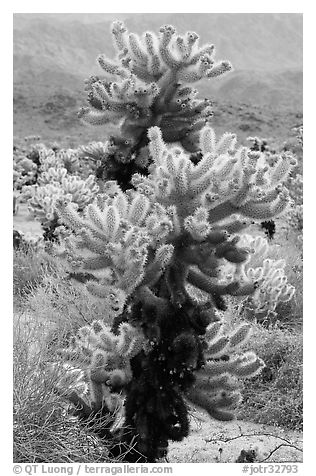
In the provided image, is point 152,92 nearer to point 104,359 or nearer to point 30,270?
point 104,359

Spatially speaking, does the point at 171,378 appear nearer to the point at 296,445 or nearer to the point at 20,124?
the point at 296,445

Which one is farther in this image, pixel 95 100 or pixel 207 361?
pixel 95 100

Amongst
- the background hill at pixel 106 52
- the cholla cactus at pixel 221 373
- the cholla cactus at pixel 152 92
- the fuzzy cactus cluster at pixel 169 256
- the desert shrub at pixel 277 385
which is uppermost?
the background hill at pixel 106 52

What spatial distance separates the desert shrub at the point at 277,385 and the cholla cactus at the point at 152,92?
1667 millimetres

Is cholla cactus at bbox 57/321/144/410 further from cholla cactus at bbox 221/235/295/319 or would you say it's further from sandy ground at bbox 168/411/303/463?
cholla cactus at bbox 221/235/295/319

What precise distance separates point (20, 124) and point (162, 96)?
3643cm

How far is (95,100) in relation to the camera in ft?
14.9

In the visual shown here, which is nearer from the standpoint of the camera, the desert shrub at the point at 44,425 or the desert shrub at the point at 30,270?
the desert shrub at the point at 44,425

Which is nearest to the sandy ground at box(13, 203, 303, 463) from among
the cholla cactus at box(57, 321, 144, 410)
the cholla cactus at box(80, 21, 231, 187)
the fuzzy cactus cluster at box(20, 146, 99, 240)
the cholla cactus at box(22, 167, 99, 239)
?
the cholla cactus at box(57, 321, 144, 410)

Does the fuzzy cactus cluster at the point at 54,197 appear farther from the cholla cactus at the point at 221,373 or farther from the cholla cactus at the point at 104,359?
the cholla cactus at the point at 221,373

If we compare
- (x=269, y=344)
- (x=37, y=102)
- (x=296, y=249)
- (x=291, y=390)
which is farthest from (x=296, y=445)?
(x=37, y=102)

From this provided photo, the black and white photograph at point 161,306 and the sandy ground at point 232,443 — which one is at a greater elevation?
the black and white photograph at point 161,306

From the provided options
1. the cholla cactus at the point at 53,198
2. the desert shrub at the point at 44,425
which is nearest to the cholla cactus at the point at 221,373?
the desert shrub at the point at 44,425

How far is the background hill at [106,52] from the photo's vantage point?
45031 millimetres
